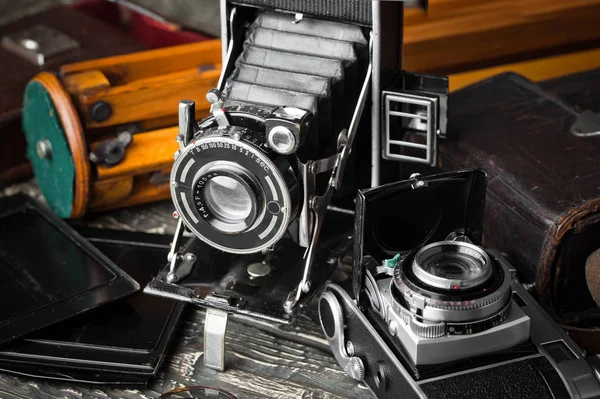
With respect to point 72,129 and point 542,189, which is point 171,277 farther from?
point 542,189

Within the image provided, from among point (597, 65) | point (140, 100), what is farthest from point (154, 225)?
point (597, 65)

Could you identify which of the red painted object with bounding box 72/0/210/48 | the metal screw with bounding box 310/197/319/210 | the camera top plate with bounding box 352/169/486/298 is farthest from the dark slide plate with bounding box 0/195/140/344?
the red painted object with bounding box 72/0/210/48

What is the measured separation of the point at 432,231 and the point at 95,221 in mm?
798

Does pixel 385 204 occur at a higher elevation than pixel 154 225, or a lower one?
higher

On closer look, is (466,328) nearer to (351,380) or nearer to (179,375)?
(351,380)

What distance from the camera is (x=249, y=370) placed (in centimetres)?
160

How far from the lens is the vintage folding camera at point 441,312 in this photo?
4.25ft

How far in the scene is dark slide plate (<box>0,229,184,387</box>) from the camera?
153cm

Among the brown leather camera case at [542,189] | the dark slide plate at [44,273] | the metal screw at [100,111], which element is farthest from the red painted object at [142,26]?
the brown leather camera case at [542,189]

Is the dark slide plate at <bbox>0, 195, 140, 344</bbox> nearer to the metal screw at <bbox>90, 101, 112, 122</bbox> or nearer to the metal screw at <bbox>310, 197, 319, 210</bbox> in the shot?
the metal screw at <bbox>90, 101, 112, 122</bbox>

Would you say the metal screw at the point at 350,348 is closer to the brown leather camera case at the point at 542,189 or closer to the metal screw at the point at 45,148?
the brown leather camera case at the point at 542,189

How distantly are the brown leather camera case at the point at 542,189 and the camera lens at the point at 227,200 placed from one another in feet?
1.36

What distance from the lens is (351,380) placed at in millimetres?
1562

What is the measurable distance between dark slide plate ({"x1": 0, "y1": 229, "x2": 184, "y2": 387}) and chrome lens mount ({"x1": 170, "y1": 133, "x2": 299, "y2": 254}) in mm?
179
